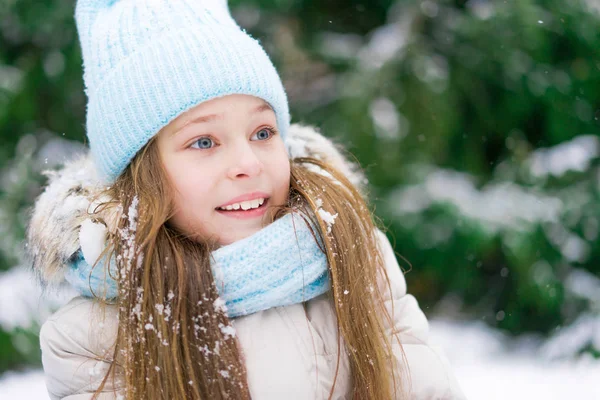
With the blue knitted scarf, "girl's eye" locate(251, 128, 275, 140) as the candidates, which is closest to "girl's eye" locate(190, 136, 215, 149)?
"girl's eye" locate(251, 128, 275, 140)

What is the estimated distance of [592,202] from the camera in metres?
2.65

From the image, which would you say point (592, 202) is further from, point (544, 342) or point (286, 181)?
point (286, 181)

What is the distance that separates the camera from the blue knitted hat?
1.26 m

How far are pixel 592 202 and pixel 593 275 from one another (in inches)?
13.1

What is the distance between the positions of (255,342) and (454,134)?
182 centimetres

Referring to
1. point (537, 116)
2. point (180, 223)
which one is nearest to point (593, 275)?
point (537, 116)

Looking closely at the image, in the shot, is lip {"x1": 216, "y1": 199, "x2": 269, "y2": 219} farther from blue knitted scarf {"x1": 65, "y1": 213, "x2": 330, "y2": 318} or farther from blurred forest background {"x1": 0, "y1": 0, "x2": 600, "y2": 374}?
blurred forest background {"x1": 0, "y1": 0, "x2": 600, "y2": 374}

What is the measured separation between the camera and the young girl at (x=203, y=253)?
3.96ft

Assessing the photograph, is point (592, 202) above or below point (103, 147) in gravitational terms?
below

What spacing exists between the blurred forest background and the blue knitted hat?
4.22ft

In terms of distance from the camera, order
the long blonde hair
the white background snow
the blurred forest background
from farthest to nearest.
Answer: the blurred forest background
the white background snow
the long blonde hair

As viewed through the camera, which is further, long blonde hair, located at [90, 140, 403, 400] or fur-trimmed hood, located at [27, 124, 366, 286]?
fur-trimmed hood, located at [27, 124, 366, 286]

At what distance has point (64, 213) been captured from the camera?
1.39m

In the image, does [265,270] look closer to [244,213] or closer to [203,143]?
[244,213]
